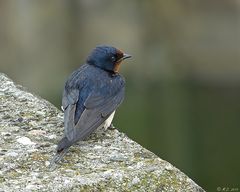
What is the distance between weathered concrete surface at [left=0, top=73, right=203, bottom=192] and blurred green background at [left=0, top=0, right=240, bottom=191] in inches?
218

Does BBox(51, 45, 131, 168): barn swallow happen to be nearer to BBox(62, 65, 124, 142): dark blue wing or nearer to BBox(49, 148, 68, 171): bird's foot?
BBox(62, 65, 124, 142): dark blue wing

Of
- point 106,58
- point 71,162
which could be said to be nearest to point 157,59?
point 106,58

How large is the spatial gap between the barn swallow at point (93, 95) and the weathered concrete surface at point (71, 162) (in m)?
0.05

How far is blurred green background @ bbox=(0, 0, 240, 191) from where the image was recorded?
9.74 meters

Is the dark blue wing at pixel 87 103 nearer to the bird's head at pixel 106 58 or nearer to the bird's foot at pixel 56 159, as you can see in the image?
the bird's head at pixel 106 58

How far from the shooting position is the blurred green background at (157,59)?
9.74m

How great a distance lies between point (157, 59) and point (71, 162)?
7.99 metres

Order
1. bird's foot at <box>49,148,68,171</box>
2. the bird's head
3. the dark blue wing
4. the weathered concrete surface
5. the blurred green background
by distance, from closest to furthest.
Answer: the weathered concrete surface → bird's foot at <box>49,148,68,171</box> → the dark blue wing → the bird's head → the blurred green background

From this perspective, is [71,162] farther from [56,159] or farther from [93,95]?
[93,95]

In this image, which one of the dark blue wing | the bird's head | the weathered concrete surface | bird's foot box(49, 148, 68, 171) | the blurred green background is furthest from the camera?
the blurred green background

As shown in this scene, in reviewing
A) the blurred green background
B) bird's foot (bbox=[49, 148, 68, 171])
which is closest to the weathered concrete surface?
bird's foot (bbox=[49, 148, 68, 171])

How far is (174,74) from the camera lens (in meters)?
11.0

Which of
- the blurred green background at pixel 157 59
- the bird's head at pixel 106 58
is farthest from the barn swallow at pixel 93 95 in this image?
the blurred green background at pixel 157 59

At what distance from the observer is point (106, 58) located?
447 cm
